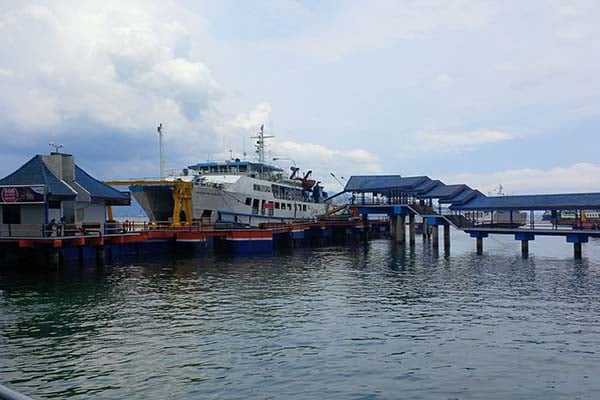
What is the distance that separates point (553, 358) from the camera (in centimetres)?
1658

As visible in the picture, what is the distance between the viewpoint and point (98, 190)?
42406mm

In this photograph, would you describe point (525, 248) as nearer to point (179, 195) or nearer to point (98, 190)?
point (179, 195)

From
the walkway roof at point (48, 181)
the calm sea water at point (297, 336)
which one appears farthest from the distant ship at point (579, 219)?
the walkway roof at point (48, 181)

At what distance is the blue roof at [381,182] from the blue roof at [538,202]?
821 cm

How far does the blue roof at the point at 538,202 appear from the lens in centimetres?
4785

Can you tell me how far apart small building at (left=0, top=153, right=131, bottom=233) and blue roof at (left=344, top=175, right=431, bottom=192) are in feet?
111

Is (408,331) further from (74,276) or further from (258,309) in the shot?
(74,276)

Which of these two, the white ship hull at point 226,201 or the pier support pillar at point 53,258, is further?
the white ship hull at point 226,201

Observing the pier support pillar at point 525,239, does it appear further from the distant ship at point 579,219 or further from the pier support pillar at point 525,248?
the distant ship at point 579,219

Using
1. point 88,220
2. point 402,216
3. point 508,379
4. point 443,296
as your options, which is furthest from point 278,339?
point 402,216

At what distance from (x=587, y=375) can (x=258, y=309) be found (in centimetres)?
1300

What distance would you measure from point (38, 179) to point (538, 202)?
140 ft

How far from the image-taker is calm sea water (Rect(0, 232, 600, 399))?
46.4 feet

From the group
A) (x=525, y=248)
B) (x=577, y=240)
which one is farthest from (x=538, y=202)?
(x=577, y=240)
